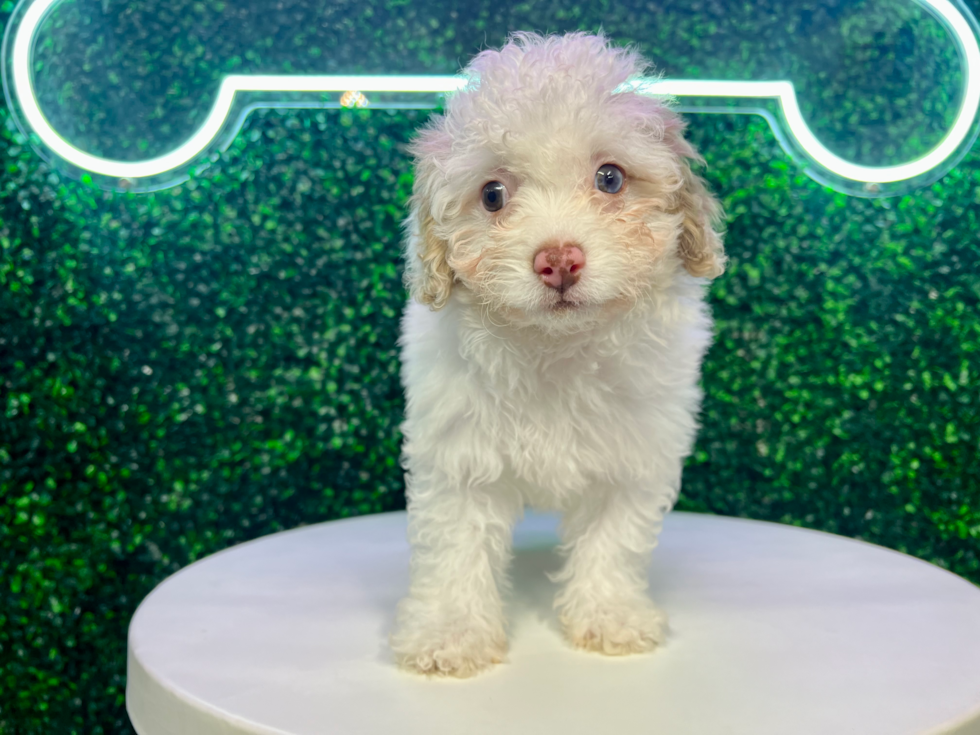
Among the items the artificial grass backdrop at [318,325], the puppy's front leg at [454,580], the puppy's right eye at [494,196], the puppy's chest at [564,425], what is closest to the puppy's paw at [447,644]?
the puppy's front leg at [454,580]

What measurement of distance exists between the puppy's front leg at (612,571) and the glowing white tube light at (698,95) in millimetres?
1543

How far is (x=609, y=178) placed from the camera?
1867 mm

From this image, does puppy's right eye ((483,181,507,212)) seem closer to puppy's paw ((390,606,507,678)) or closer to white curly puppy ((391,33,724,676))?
white curly puppy ((391,33,724,676))

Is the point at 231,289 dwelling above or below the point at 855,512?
above

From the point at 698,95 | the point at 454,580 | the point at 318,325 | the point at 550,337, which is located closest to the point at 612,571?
the point at 454,580

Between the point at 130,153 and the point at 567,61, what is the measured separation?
1869mm

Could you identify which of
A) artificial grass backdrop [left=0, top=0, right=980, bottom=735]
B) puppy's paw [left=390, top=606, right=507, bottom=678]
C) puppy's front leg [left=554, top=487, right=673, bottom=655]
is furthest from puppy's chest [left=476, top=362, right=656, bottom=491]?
artificial grass backdrop [left=0, top=0, right=980, bottom=735]

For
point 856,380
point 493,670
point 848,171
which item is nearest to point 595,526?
point 493,670

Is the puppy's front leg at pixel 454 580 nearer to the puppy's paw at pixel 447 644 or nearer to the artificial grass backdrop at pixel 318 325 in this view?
the puppy's paw at pixel 447 644

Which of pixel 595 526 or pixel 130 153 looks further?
pixel 130 153

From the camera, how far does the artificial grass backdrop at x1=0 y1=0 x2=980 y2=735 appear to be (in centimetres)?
305

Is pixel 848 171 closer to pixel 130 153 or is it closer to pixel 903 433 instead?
pixel 903 433

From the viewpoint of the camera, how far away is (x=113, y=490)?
10.3 ft

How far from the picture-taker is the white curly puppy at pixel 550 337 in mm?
1771
